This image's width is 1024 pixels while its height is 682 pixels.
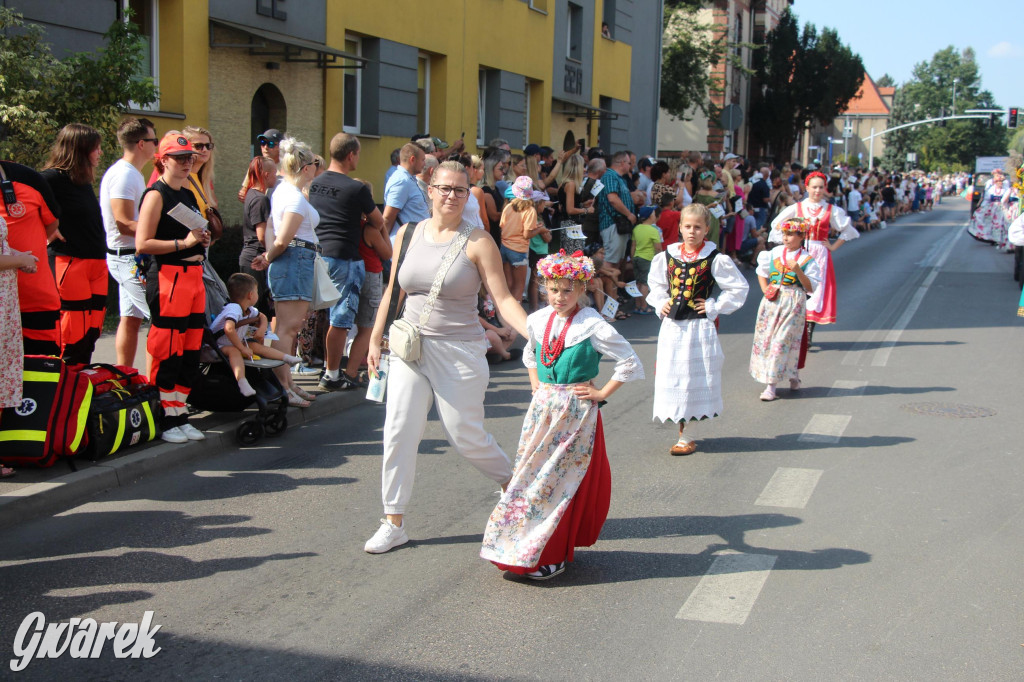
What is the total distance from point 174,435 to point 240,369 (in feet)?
2.09

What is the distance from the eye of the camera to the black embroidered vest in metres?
7.27

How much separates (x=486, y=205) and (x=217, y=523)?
682 cm

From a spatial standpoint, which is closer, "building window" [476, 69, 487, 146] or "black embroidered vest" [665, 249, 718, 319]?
"black embroidered vest" [665, 249, 718, 319]

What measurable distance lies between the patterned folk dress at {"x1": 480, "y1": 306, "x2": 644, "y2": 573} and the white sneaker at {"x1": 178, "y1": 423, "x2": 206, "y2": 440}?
2.85 metres

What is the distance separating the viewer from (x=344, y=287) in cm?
846

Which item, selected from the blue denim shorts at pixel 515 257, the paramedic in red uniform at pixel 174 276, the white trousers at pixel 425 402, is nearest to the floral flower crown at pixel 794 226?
the blue denim shorts at pixel 515 257

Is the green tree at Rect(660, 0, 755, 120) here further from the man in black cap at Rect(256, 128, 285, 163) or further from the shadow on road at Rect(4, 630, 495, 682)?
the shadow on road at Rect(4, 630, 495, 682)

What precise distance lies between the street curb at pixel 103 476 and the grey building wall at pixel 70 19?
602 cm

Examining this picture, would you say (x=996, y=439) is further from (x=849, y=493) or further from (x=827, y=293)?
(x=827, y=293)

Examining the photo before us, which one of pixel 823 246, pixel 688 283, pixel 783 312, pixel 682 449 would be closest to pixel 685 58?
pixel 823 246

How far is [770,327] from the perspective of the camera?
9000 millimetres

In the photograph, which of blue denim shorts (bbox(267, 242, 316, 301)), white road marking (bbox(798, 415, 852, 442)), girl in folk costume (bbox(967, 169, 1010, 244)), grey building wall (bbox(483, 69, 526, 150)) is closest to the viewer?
white road marking (bbox(798, 415, 852, 442))

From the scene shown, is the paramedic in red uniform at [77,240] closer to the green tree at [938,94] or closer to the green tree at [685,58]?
the green tree at [685,58]

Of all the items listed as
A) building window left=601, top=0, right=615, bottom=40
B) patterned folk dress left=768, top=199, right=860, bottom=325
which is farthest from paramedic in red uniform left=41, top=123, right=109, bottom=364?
building window left=601, top=0, right=615, bottom=40
